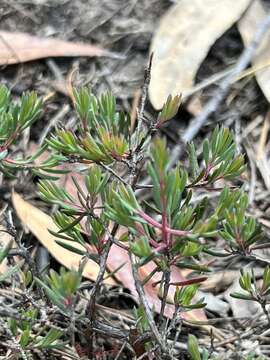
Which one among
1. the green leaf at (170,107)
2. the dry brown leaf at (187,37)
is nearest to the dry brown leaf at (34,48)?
the dry brown leaf at (187,37)

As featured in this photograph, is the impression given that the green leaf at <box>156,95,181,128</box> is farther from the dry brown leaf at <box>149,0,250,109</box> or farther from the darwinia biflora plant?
the dry brown leaf at <box>149,0,250,109</box>

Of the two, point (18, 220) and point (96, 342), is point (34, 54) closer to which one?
point (18, 220)

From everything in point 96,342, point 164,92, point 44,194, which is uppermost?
point 44,194

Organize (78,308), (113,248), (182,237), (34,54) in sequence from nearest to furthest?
(182,237) < (78,308) < (113,248) < (34,54)

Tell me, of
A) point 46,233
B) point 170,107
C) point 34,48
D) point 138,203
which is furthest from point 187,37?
point 138,203

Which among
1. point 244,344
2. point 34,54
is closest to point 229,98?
point 34,54

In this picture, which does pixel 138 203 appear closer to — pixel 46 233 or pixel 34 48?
pixel 46 233

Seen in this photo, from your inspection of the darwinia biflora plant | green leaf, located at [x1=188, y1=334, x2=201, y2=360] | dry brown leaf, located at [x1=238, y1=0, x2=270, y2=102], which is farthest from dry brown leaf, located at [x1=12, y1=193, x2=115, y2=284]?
dry brown leaf, located at [x1=238, y1=0, x2=270, y2=102]
